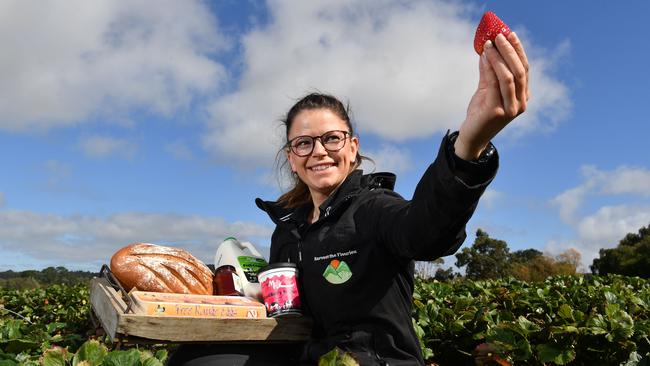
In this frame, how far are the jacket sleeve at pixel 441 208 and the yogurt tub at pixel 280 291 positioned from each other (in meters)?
0.62

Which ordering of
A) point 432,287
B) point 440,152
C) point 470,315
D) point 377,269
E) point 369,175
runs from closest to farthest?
point 440,152 → point 377,269 → point 369,175 → point 470,315 → point 432,287

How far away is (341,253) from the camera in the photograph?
2.45 meters

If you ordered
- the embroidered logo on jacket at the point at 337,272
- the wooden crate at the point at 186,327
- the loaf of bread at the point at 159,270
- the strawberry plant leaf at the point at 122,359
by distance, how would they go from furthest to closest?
the loaf of bread at the point at 159,270 → the embroidered logo on jacket at the point at 337,272 → the wooden crate at the point at 186,327 → the strawberry plant leaf at the point at 122,359

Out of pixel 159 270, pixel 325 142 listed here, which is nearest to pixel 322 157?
pixel 325 142

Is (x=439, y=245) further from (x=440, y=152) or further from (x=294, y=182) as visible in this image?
(x=294, y=182)

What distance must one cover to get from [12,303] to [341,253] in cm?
753

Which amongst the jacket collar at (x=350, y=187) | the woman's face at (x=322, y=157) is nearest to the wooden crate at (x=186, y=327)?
the jacket collar at (x=350, y=187)

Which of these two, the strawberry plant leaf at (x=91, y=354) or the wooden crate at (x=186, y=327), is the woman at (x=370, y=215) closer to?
the wooden crate at (x=186, y=327)

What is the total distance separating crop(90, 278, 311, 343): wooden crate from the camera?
2.26 m

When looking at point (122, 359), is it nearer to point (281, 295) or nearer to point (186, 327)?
point (186, 327)

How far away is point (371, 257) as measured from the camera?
237cm

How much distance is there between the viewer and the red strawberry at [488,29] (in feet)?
5.35

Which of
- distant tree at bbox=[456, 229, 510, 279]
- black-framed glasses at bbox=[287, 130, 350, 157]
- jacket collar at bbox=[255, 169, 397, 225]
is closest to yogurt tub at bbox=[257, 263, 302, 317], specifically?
jacket collar at bbox=[255, 169, 397, 225]

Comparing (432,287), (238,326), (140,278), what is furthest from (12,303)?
(238,326)
